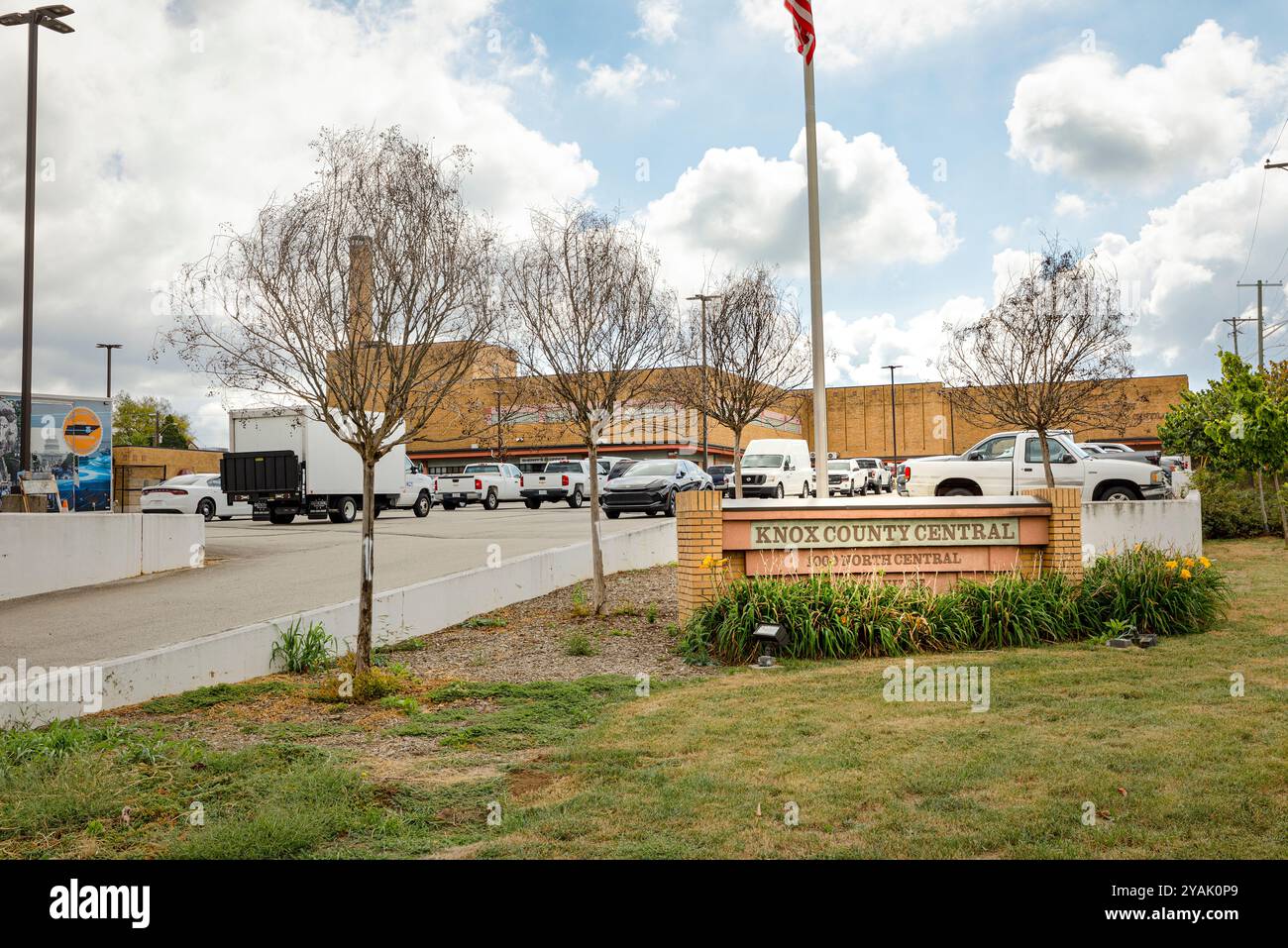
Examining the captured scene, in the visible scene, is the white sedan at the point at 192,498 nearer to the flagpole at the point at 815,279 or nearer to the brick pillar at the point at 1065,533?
the flagpole at the point at 815,279

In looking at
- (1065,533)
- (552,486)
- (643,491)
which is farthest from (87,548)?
(552,486)

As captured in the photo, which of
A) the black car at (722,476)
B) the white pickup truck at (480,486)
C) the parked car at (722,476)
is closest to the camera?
the parked car at (722,476)

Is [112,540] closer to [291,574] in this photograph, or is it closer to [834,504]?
[291,574]

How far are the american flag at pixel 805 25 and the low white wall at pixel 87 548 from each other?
1114cm

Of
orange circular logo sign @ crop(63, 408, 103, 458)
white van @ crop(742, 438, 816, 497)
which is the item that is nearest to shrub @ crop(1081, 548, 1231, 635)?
orange circular logo sign @ crop(63, 408, 103, 458)

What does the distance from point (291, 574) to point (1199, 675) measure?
1121 centimetres

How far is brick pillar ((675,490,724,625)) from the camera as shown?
10.2m

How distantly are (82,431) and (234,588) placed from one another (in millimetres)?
10810

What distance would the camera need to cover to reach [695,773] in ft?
18.3

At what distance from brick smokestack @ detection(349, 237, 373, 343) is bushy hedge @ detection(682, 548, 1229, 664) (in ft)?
13.5

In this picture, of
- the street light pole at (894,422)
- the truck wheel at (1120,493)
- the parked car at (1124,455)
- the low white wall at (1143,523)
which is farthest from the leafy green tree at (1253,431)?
the street light pole at (894,422)

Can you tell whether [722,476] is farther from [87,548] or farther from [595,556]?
[87,548]

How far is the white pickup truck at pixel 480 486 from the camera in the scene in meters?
36.2

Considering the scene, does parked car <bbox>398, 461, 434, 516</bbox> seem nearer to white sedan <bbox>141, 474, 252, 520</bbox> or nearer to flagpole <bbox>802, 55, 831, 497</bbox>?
white sedan <bbox>141, 474, 252, 520</bbox>
